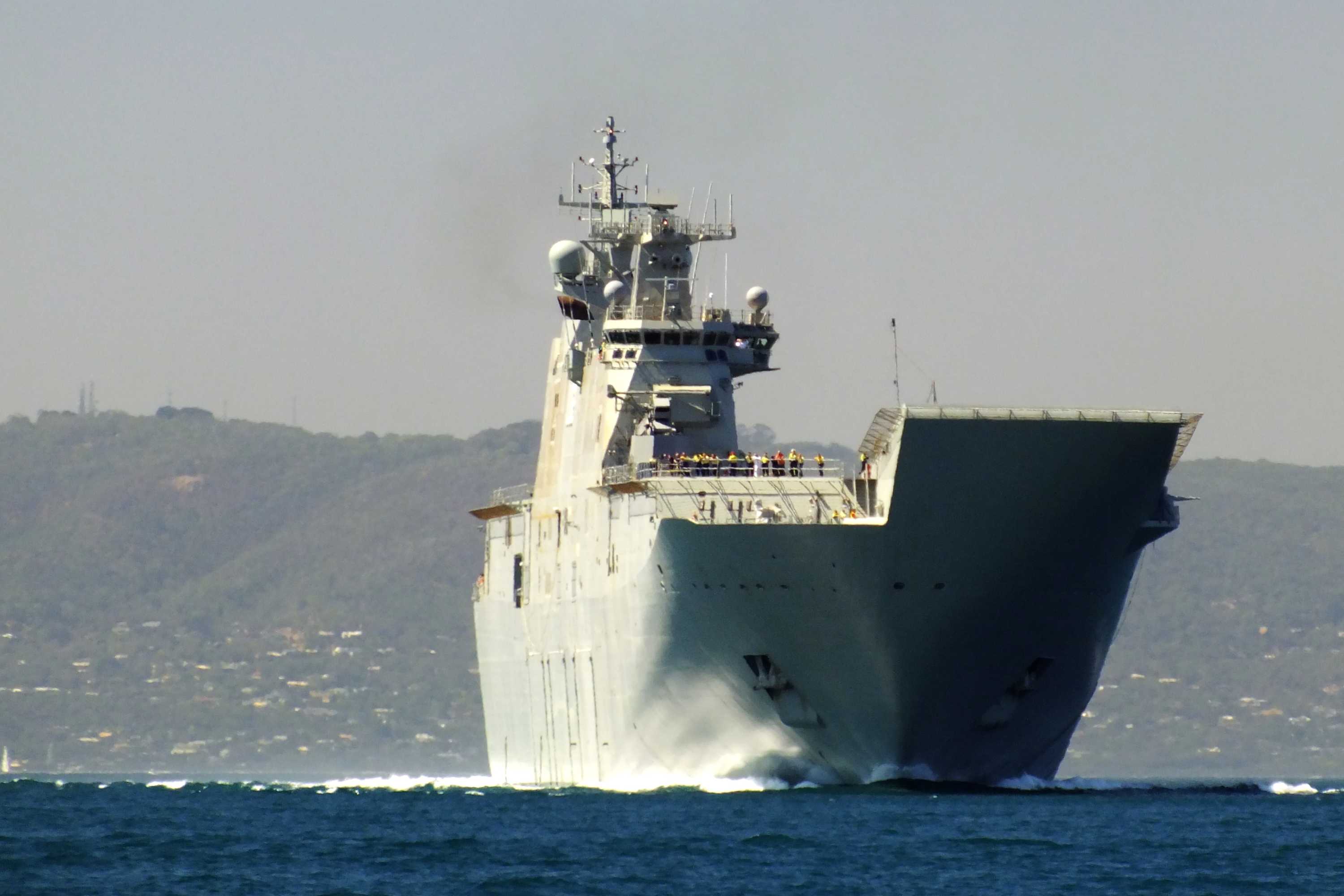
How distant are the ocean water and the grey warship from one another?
1.34m

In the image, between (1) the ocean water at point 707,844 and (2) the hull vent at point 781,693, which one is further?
(2) the hull vent at point 781,693

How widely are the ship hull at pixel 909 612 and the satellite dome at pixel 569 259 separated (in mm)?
10146

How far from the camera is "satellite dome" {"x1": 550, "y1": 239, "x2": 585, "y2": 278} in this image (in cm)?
6606

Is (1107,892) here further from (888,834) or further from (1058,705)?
(1058,705)

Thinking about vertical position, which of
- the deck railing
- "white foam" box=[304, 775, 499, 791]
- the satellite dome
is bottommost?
"white foam" box=[304, 775, 499, 791]

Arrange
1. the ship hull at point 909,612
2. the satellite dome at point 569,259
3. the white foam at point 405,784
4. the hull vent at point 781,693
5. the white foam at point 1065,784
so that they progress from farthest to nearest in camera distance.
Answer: the white foam at point 405,784 < the satellite dome at point 569,259 < the white foam at point 1065,784 < the hull vent at point 781,693 < the ship hull at point 909,612

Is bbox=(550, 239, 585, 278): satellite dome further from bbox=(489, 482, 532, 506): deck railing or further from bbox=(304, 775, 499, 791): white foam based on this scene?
bbox=(304, 775, 499, 791): white foam

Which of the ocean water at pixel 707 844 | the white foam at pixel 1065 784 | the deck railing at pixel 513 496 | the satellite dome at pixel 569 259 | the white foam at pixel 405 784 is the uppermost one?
the satellite dome at pixel 569 259

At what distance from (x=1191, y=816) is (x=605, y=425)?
56.8ft

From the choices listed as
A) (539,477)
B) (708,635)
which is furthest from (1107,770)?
(708,635)

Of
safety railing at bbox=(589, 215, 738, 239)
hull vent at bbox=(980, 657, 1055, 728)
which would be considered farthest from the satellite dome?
hull vent at bbox=(980, 657, 1055, 728)

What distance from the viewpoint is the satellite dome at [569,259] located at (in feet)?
217

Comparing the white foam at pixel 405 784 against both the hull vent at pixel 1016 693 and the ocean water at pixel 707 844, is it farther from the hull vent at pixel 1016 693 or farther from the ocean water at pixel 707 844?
the hull vent at pixel 1016 693

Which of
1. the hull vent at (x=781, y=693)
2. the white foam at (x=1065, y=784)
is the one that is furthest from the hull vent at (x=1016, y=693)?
the hull vent at (x=781, y=693)
